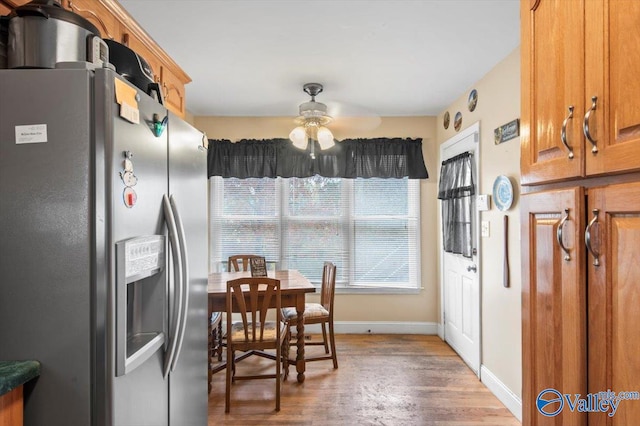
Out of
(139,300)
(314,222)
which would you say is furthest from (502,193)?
(139,300)

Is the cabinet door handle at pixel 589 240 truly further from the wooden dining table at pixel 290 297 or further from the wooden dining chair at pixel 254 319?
the wooden dining table at pixel 290 297

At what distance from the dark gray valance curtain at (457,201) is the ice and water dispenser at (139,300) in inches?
110

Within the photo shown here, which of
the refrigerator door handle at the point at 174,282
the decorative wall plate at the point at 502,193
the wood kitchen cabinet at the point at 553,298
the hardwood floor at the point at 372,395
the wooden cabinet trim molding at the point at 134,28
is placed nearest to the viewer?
the wood kitchen cabinet at the point at 553,298

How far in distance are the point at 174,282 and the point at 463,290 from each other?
296cm

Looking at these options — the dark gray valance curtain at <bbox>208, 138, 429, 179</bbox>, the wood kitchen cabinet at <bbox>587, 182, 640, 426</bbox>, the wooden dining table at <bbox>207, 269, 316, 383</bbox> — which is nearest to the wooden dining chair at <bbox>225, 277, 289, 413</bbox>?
the wooden dining table at <bbox>207, 269, 316, 383</bbox>

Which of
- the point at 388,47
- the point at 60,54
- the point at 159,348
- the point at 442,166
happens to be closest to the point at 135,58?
the point at 60,54

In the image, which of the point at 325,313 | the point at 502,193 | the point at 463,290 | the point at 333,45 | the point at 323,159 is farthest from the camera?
the point at 323,159

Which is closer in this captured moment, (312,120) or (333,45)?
(333,45)

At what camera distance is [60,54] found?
107 centimetres

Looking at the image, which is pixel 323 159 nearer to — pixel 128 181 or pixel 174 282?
pixel 174 282

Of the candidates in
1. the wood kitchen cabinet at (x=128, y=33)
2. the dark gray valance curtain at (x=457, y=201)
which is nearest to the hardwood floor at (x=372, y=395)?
the dark gray valance curtain at (x=457, y=201)

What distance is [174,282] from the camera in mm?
1247

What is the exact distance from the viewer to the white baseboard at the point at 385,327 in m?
4.25

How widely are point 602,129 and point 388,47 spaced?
1915 mm
